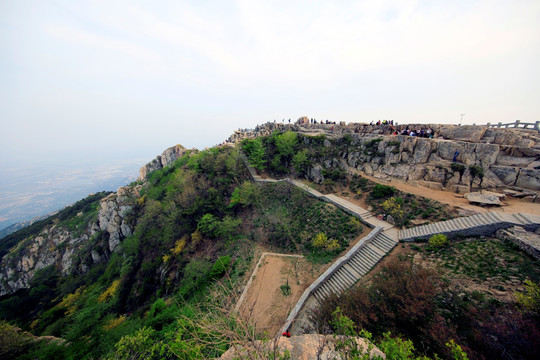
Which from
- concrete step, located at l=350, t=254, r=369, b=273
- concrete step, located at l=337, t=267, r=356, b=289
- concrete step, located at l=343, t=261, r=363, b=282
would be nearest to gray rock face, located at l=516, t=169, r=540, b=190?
concrete step, located at l=350, t=254, r=369, b=273

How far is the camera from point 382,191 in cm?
2153

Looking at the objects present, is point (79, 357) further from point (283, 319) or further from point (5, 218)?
point (5, 218)

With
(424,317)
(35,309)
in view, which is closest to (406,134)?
(424,317)

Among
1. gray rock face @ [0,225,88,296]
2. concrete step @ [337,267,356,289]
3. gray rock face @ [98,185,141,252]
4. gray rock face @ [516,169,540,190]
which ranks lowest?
gray rock face @ [0,225,88,296]

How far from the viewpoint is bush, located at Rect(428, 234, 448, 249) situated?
1400cm

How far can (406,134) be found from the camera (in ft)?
83.7

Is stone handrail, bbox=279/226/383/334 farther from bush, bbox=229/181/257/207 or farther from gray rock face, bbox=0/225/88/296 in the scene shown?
gray rock face, bbox=0/225/88/296

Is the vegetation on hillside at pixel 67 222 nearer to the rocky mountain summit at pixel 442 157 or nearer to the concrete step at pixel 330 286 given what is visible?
the rocky mountain summit at pixel 442 157

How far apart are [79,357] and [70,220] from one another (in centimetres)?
5314

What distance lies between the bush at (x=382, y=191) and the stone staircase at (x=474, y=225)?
5.44 meters

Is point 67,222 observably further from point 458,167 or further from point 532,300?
point 458,167

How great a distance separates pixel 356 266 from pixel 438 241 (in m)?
6.51

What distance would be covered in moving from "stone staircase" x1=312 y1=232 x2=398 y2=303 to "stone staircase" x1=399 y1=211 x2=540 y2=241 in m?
1.74

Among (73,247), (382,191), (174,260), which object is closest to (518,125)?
(382,191)
